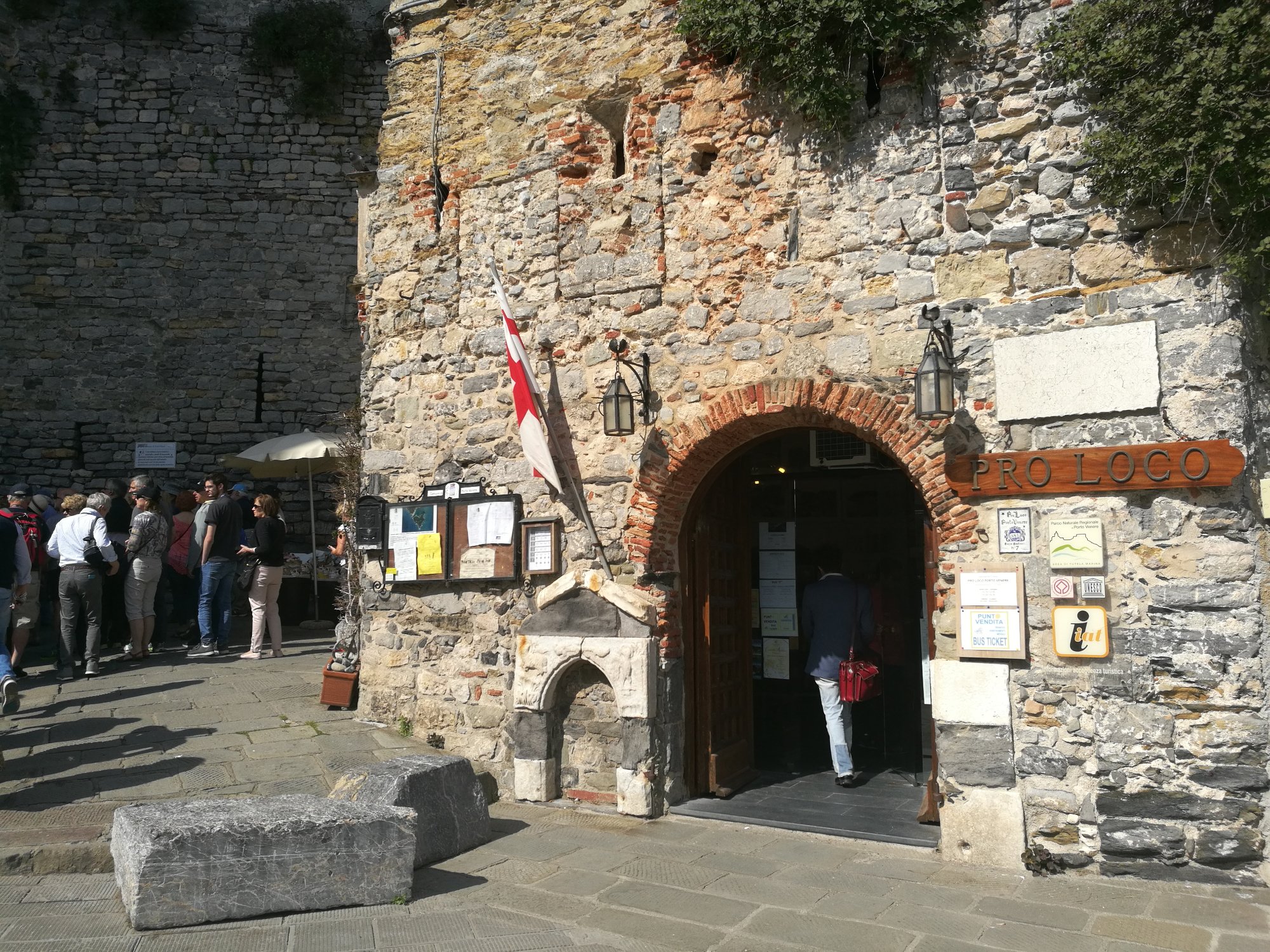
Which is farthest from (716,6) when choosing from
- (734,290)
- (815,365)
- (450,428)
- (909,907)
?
(909,907)

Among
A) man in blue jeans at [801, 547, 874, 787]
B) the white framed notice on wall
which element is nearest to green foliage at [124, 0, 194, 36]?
man in blue jeans at [801, 547, 874, 787]

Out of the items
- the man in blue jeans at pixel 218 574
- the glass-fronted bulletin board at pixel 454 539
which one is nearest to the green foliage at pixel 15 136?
the man in blue jeans at pixel 218 574

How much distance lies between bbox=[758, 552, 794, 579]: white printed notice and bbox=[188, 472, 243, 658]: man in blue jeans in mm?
4623

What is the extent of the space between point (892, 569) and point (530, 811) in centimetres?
318

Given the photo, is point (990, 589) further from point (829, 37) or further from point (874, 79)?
point (829, 37)

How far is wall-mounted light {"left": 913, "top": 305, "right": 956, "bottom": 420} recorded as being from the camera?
201 inches

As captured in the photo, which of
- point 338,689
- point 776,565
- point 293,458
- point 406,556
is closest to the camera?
point 406,556

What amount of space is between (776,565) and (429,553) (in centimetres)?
260

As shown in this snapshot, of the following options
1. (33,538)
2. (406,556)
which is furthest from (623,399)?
(33,538)

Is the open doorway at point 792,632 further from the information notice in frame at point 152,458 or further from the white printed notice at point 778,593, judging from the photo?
the information notice in frame at point 152,458

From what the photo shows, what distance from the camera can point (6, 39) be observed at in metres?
13.8

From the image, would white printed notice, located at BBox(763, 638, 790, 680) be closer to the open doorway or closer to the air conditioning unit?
the open doorway

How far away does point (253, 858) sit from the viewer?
165 inches

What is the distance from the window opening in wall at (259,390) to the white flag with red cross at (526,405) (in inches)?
337
